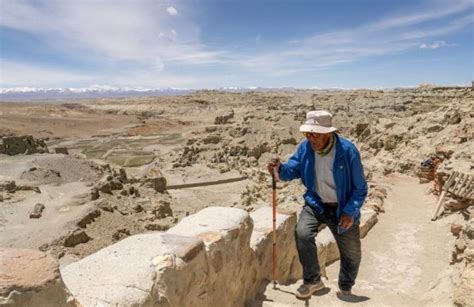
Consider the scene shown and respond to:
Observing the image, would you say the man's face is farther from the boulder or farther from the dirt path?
the boulder

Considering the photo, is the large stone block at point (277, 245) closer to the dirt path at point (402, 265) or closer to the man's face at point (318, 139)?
the dirt path at point (402, 265)

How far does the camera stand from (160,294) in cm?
291

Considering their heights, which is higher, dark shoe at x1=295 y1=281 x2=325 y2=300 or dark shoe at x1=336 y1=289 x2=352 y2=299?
dark shoe at x1=295 y1=281 x2=325 y2=300

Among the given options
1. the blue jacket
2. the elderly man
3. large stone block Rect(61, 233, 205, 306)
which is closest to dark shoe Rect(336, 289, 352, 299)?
the elderly man

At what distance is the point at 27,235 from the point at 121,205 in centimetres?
394

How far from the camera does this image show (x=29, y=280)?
1.94m

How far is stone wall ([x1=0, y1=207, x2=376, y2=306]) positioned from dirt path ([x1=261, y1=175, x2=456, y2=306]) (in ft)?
1.69

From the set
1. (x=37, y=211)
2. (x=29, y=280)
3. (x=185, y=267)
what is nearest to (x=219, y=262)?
(x=185, y=267)

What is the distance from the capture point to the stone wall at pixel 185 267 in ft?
8.80

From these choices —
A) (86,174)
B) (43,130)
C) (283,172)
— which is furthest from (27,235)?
(43,130)

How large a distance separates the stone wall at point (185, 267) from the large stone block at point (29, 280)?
0.03m

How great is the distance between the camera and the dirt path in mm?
4750

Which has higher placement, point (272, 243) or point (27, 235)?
point (272, 243)

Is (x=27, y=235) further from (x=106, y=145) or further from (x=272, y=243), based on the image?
(x=106, y=145)
